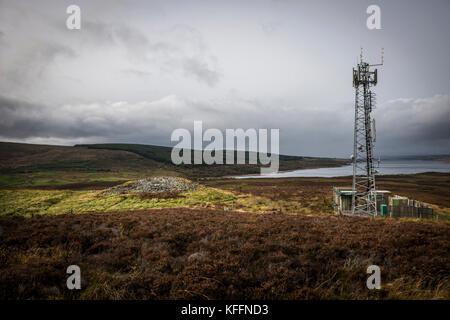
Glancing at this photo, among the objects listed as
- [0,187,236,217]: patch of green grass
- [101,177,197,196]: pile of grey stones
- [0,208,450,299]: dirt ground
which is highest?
[0,208,450,299]: dirt ground

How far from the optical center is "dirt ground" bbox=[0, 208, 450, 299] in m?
4.06

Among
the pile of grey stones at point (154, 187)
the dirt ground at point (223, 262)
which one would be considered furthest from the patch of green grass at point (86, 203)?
the dirt ground at point (223, 262)

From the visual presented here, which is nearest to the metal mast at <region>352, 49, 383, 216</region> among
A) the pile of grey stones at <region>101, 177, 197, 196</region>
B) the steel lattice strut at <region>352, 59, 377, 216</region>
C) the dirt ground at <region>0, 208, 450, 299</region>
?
the steel lattice strut at <region>352, 59, 377, 216</region>

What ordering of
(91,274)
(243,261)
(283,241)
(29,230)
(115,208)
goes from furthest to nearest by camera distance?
(115,208)
(29,230)
(283,241)
(243,261)
(91,274)

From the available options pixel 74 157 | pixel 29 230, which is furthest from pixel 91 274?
pixel 74 157

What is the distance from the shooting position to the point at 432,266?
4996mm

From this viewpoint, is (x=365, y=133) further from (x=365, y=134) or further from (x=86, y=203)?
(x=86, y=203)

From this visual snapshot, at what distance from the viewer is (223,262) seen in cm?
507

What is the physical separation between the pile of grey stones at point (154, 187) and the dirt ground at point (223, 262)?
2358 centimetres

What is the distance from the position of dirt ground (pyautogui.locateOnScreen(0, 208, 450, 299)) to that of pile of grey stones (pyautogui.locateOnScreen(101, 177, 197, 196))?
23.6 metres

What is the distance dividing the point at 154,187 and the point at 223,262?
99.8 feet

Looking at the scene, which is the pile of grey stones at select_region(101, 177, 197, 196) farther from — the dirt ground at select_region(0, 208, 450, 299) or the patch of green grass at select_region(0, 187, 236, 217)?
the dirt ground at select_region(0, 208, 450, 299)
